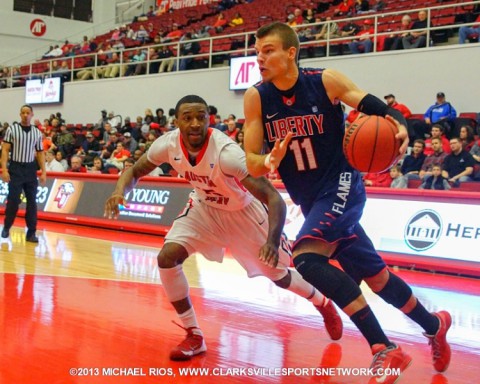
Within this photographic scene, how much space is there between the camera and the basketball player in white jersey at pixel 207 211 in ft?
13.6

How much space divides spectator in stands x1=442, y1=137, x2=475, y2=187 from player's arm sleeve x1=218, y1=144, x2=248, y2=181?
6.13 metres

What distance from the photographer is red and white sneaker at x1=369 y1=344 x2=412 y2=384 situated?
333 cm

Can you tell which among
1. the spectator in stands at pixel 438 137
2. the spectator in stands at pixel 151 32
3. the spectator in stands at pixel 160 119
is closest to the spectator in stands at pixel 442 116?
the spectator in stands at pixel 438 137

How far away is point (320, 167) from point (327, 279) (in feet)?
2.20

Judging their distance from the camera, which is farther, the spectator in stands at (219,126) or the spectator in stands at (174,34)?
the spectator in stands at (174,34)

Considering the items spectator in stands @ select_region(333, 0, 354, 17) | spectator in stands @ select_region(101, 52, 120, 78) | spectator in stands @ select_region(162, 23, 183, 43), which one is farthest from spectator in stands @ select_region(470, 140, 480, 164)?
spectator in stands @ select_region(162, 23, 183, 43)

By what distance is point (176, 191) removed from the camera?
11.2 m

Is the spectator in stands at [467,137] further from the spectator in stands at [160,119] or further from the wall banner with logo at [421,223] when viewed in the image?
the spectator in stands at [160,119]

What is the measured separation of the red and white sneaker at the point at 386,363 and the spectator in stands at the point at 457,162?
6.61m

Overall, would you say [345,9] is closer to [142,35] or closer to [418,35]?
[418,35]

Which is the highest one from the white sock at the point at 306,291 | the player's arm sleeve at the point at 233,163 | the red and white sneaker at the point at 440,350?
the player's arm sleeve at the point at 233,163

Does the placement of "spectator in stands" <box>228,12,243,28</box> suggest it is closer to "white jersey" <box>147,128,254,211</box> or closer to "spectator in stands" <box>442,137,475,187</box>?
"spectator in stands" <box>442,137,475,187</box>

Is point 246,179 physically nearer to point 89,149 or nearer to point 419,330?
point 419,330

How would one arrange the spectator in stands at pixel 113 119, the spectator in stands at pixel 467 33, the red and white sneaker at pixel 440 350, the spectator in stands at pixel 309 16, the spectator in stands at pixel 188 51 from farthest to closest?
the spectator in stands at pixel 113 119 → the spectator in stands at pixel 188 51 → the spectator in stands at pixel 309 16 → the spectator in stands at pixel 467 33 → the red and white sneaker at pixel 440 350
